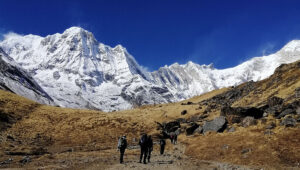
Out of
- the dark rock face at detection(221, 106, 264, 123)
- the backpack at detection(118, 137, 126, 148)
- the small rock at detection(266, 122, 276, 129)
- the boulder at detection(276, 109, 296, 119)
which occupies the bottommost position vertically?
the backpack at detection(118, 137, 126, 148)

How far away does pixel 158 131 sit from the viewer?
182ft

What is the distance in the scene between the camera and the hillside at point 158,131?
25602 mm

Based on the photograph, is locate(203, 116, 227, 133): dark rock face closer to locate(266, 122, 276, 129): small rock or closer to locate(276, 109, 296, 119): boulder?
locate(276, 109, 296, 119): boulder

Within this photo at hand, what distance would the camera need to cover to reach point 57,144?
46.5m

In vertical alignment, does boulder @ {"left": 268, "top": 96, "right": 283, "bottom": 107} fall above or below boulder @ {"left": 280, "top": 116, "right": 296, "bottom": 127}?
above

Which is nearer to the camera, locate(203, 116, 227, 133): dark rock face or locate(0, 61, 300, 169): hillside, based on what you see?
locate(0, 61, 300, 169): hillside

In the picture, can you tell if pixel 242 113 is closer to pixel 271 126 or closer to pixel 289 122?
pixel 271 126

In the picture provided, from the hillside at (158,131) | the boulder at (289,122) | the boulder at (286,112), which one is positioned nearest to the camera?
the hillside at (158,131)

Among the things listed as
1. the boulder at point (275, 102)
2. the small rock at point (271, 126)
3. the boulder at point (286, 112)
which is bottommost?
the small rock at point (271, 126)

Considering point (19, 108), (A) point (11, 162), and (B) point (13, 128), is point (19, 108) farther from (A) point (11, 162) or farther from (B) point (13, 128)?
(A) point (11, 162)

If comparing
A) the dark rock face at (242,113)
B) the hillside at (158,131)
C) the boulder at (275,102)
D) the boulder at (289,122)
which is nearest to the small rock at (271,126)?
the hillside at (158,131)

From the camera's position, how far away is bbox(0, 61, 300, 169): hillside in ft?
84.0

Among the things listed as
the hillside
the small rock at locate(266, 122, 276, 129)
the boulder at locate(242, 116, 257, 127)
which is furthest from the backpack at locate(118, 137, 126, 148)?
the boulder at locate(242, 116, 257, 127)

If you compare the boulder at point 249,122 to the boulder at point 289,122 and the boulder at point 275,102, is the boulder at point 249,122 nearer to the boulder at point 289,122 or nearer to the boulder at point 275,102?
the boulder at point 289,122
